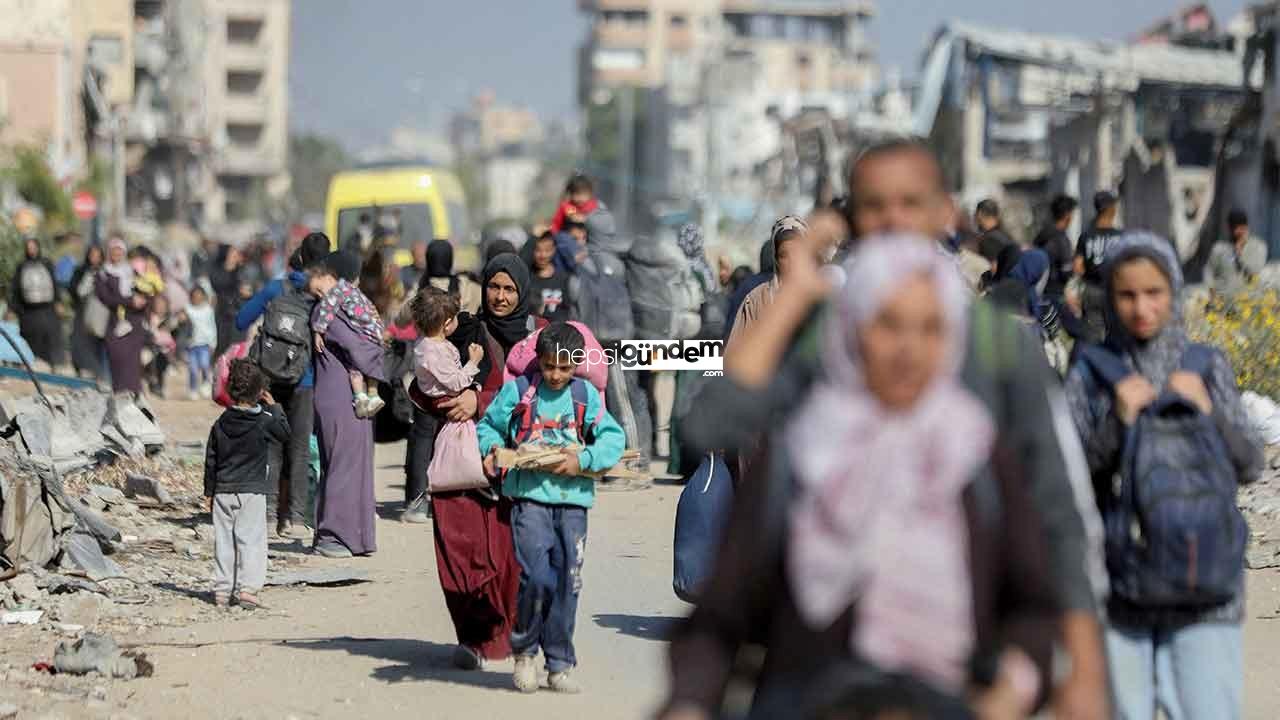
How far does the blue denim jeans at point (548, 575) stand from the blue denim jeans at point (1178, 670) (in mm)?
3105

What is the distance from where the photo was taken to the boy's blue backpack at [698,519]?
8.54 meters

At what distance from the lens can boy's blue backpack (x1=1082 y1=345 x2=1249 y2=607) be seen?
5000 mm

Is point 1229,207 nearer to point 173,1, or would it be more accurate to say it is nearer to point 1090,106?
point 1090,106

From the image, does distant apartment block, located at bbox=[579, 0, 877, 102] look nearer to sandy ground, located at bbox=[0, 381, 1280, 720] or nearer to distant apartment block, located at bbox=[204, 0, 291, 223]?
distant apartment block, located at bbox=[204, 0, 291, 223]

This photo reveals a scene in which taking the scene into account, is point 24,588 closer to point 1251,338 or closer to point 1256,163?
point 1251,338

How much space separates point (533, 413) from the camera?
8148 mm

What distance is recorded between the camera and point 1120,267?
16.7 feet

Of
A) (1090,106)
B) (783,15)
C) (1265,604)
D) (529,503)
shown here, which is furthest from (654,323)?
(783,15)

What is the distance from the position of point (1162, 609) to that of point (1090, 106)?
3312 cm

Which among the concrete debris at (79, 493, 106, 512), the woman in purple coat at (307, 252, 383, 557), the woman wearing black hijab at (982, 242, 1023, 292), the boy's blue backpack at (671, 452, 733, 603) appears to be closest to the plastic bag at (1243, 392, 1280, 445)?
the boy's blue backpack at (671, 452, 733, 603)

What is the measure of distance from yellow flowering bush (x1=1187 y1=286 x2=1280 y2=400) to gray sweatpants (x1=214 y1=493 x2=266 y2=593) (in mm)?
7133

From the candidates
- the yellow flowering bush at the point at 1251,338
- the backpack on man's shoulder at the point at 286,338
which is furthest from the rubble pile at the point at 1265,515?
the backpack on man's shoulder at the point at 286,338

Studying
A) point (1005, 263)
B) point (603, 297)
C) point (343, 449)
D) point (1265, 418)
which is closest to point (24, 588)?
point (343, 449)

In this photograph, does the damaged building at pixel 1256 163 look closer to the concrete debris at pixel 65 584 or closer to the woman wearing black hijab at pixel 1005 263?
the woman wearing black hijab at pixel 1005 263
